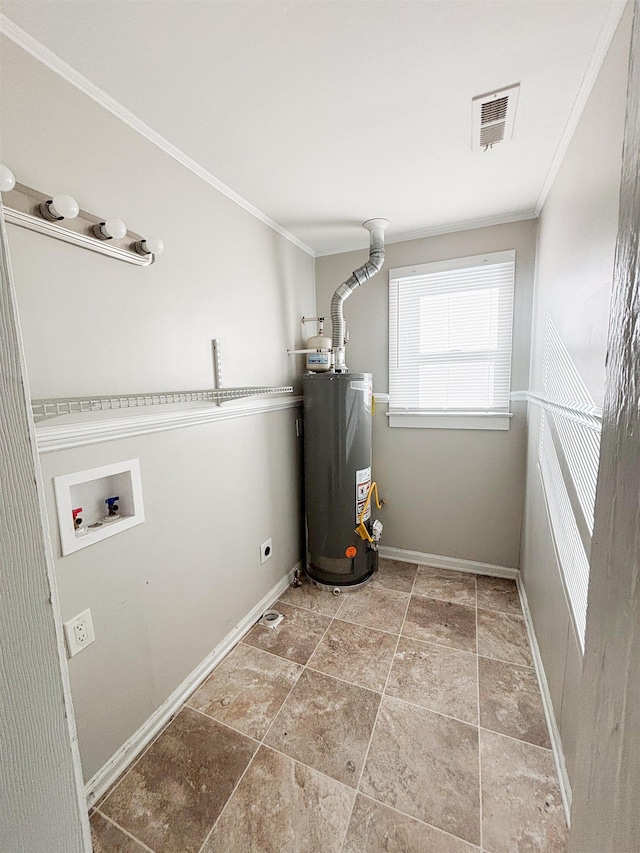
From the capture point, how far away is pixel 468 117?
1333 millimetres

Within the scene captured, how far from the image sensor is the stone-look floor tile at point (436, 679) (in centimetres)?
148

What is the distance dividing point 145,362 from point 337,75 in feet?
3.95

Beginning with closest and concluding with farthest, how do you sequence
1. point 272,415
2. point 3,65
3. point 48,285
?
point 3,65
point 48,285
point 272,415

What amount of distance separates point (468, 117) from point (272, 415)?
1.69 meters

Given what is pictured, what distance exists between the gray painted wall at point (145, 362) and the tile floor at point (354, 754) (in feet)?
0.69

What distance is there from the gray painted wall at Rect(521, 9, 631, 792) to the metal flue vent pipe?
0.94 m

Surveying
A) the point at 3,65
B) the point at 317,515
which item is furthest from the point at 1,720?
the point at 317,515

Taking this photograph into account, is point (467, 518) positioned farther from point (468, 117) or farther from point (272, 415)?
point (468, 117)

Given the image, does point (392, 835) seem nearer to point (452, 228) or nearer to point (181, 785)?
point (181, 785)

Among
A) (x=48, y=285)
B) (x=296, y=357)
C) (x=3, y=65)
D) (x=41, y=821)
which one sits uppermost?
(x=3, y=65)

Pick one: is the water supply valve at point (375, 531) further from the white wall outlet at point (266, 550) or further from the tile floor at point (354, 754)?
the white wall outlet at point (266, 550)

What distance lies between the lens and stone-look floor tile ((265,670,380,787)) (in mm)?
1271

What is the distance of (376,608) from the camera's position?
214cm

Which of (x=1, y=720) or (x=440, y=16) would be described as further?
(x=440, y=16)
